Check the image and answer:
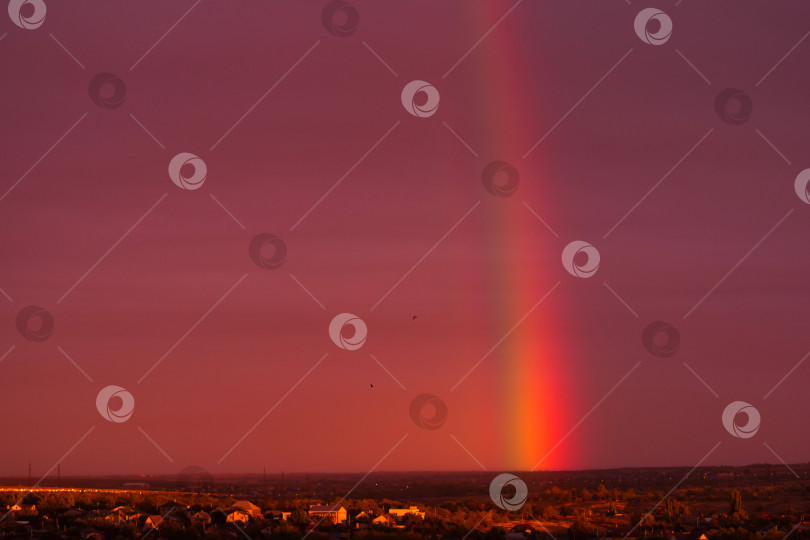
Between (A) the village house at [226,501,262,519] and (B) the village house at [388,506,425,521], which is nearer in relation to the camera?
(A) the village house at [226,501,262,519]

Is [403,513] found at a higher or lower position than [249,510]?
higher

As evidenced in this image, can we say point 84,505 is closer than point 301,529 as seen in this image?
No

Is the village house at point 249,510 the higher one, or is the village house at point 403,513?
the village house at point 403,513

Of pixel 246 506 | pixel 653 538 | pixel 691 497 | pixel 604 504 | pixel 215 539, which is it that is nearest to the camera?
pixel 215 539

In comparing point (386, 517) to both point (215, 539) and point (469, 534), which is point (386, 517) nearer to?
point (469, 534)

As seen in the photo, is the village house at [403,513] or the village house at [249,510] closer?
the village house at [249,510]

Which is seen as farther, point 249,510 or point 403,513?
point 403,513

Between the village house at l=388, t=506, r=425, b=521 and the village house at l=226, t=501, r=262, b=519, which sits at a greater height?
the village house at l=388, t=506, r=425, b=521

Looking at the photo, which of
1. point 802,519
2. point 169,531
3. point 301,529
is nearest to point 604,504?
point 802,519

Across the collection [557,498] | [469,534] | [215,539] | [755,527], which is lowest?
[215,539]

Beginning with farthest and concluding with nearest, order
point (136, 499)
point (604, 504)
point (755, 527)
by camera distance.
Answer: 1. point (604, 504)
2. point (136, 499)
3. point (755, 527)

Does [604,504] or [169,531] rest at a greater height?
[604,504]
